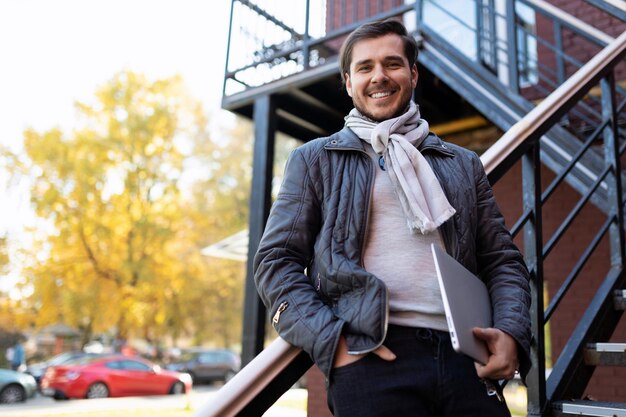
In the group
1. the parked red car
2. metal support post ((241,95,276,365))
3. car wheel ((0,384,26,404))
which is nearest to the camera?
metal support post ((241,95,276,365))

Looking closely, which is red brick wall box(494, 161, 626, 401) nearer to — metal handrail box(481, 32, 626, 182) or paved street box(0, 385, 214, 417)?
metal handrail box(481, 32, 626, 182)

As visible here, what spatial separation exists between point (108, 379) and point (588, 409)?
53.0ft

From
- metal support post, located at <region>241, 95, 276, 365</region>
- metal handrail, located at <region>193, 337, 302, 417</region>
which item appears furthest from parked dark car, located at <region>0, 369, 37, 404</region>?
metal handrail, located at <region>193, 337, 302, 417</region>

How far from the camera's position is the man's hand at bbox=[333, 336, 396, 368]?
1.25 meters

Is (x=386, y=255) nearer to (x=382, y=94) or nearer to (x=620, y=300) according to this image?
(x=382, y=94)

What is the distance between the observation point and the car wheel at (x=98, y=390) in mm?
15883

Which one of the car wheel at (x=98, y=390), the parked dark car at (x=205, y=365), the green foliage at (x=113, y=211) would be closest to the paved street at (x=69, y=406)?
the car wheel at (x=98, y=390)

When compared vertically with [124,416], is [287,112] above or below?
above

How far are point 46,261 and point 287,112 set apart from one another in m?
13.8

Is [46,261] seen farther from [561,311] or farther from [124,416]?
[561,311]

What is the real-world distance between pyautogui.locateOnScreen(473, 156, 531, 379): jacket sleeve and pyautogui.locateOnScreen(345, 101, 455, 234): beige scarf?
0.21 metres

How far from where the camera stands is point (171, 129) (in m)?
19.0

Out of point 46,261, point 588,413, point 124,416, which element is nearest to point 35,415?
point 124,416

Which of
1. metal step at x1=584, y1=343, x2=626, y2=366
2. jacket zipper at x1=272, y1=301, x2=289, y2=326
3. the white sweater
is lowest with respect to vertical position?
metal step at x1=584, y1=343, x2=626, y2=366
